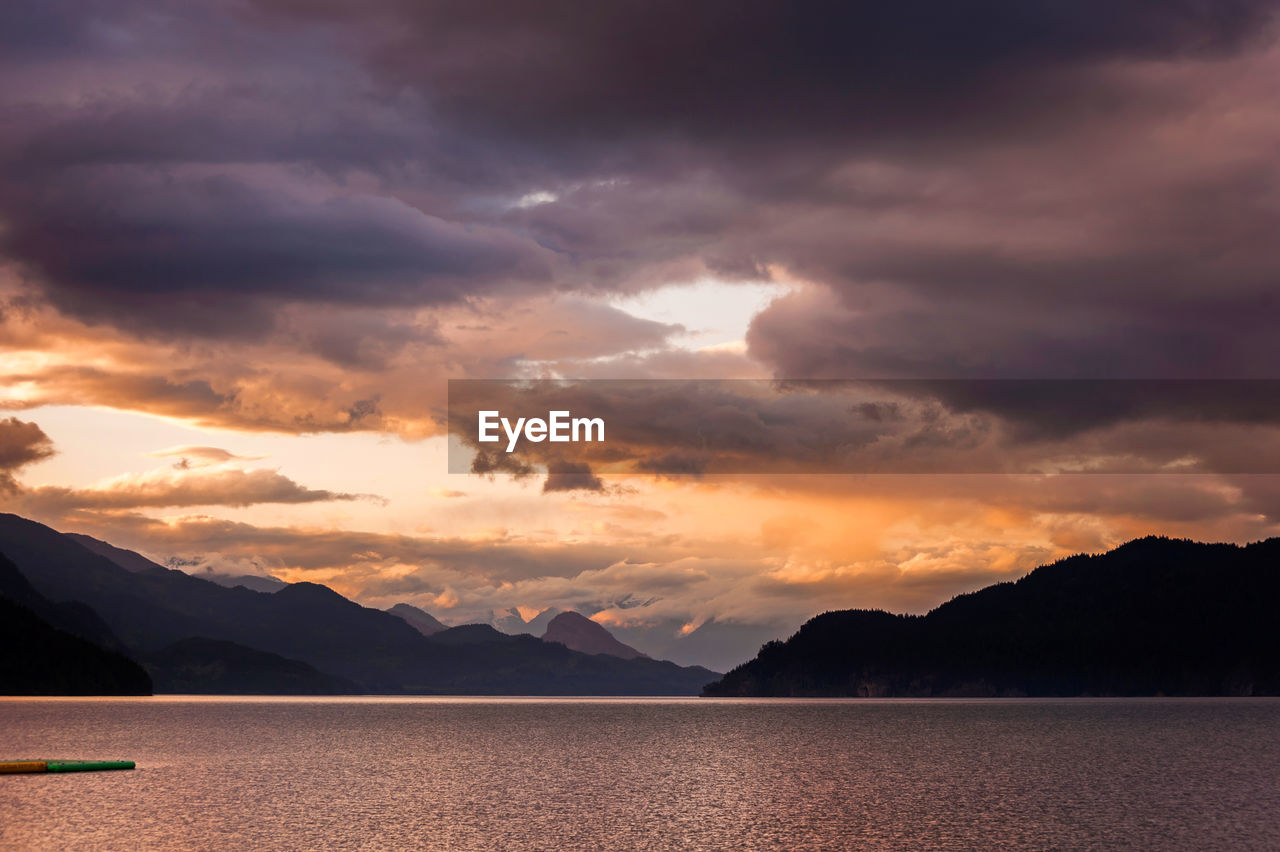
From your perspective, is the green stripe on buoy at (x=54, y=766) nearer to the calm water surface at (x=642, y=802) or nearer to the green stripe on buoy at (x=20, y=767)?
the green stripe on buoy at (x=20, y=767)

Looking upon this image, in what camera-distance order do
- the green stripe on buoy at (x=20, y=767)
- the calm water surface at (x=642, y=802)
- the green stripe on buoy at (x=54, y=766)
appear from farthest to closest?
1. the green stripe on buoy at (x=54, y=766)
2. the green stripe on buoy at (x=20, y=767)
3. the calm water surface at (x=642, y=802)

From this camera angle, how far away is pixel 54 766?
134875mm

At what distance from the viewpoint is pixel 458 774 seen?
145 meters

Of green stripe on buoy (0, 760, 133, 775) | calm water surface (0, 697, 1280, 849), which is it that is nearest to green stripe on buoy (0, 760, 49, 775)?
green stripe on buoy (0, 760, 133, 775)

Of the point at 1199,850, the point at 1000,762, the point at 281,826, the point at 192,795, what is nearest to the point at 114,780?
the point at 192,795

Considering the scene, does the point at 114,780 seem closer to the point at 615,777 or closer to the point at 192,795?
the point at 192,795

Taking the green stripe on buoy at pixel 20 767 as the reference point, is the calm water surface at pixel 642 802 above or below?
below

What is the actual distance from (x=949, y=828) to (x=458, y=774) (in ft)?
236

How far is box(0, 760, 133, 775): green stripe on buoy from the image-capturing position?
131 m

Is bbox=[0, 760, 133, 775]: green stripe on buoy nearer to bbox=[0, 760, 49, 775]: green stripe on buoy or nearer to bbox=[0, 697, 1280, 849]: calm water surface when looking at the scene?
bbox=[0, 760, 49, 775]: green stripe on buoy

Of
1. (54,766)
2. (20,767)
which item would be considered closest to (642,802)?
(54,766)

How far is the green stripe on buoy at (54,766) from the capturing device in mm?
130875

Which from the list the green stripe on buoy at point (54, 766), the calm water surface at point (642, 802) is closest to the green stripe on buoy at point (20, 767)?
the green stripe on buoy at point (54, 766)

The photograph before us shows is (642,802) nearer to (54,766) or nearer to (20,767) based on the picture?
(54,766)
